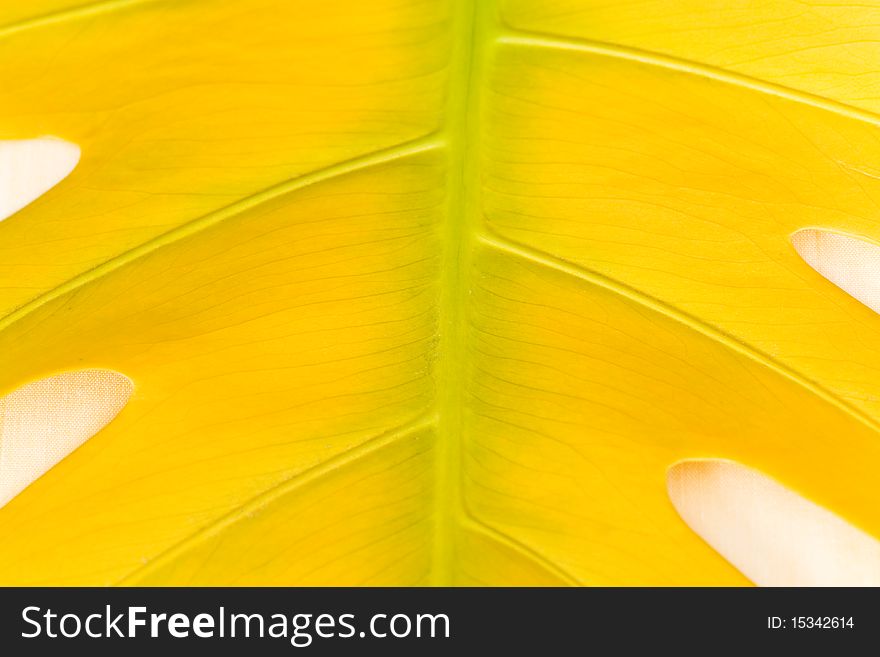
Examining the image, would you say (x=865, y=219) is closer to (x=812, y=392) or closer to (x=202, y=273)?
(x=812, y=392)

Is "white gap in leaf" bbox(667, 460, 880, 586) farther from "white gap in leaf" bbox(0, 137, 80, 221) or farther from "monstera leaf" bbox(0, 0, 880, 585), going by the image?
"white gap in leaf" bbox(0, 137, 80, 221)

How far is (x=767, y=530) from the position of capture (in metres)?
0.94

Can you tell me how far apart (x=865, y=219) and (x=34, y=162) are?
86cm

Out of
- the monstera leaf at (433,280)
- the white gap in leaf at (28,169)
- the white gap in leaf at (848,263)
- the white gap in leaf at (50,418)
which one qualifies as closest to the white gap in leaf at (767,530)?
the monstera leaf at (433,280)

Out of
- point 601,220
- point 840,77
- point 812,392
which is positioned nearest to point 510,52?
point 601,220

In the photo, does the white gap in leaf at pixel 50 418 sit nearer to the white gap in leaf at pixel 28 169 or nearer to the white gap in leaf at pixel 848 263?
the white gap in leaf at pixel 28 169

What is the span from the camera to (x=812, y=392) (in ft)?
2.73

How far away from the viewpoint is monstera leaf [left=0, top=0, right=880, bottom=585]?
81 centimetres

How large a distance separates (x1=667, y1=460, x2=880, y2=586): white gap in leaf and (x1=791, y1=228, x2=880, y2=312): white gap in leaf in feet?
0.75

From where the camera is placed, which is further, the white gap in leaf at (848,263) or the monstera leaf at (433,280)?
the white gap in leaf at (848,263)

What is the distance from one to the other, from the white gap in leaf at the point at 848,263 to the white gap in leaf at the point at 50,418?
74 cm

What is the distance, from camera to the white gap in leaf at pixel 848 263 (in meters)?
0.97

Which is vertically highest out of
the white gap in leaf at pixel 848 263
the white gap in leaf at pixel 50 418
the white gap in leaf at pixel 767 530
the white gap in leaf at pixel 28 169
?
the white gap in leaf at pixel 28 169

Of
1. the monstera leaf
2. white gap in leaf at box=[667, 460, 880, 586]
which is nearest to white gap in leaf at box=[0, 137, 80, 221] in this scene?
the monstera leaf
